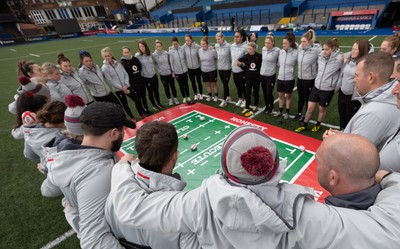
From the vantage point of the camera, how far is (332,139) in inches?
56.3

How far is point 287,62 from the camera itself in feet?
16.6

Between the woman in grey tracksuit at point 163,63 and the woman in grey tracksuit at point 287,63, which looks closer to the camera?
the woman in grey tracksuit at point 287,63

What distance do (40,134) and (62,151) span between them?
1167mm

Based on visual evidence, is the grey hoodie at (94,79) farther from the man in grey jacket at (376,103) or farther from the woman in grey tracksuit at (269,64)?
the man in grey jacket at (376,103)

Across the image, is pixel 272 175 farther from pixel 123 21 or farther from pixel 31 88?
pixel 123 21

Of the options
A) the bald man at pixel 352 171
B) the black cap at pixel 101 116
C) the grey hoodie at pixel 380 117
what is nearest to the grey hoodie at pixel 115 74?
the black cap at pixel 101 116

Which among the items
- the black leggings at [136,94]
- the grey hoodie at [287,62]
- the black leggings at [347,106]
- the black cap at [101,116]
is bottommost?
the black leggings at [347,106]

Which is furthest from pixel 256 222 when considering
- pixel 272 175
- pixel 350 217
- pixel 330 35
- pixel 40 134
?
pixel 330 35

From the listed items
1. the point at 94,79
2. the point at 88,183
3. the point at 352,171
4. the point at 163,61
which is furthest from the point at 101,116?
the point at 163,61

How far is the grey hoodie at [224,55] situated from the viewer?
6.29 metres

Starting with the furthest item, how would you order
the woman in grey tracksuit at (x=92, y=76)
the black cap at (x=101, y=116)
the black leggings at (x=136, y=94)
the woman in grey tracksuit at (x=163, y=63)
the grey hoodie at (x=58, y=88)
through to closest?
1. the woman in grey tracksuit at (x=163, y=63)
2. the black leggings at (x=136, y=94)
3. the woman in grey tracksuit at (x=92, y=76)
4. the grey hoodie at (x=58, y=88)
5. the black cap at (x=101, y=116)

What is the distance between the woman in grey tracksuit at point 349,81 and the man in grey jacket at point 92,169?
4.19 meters

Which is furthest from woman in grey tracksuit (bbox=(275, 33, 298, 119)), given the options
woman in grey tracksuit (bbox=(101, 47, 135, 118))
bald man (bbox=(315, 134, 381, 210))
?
woman in grey tracksuit (bbox=(101, 47, 135, 118))

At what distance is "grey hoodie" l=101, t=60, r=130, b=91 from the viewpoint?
5.76m
